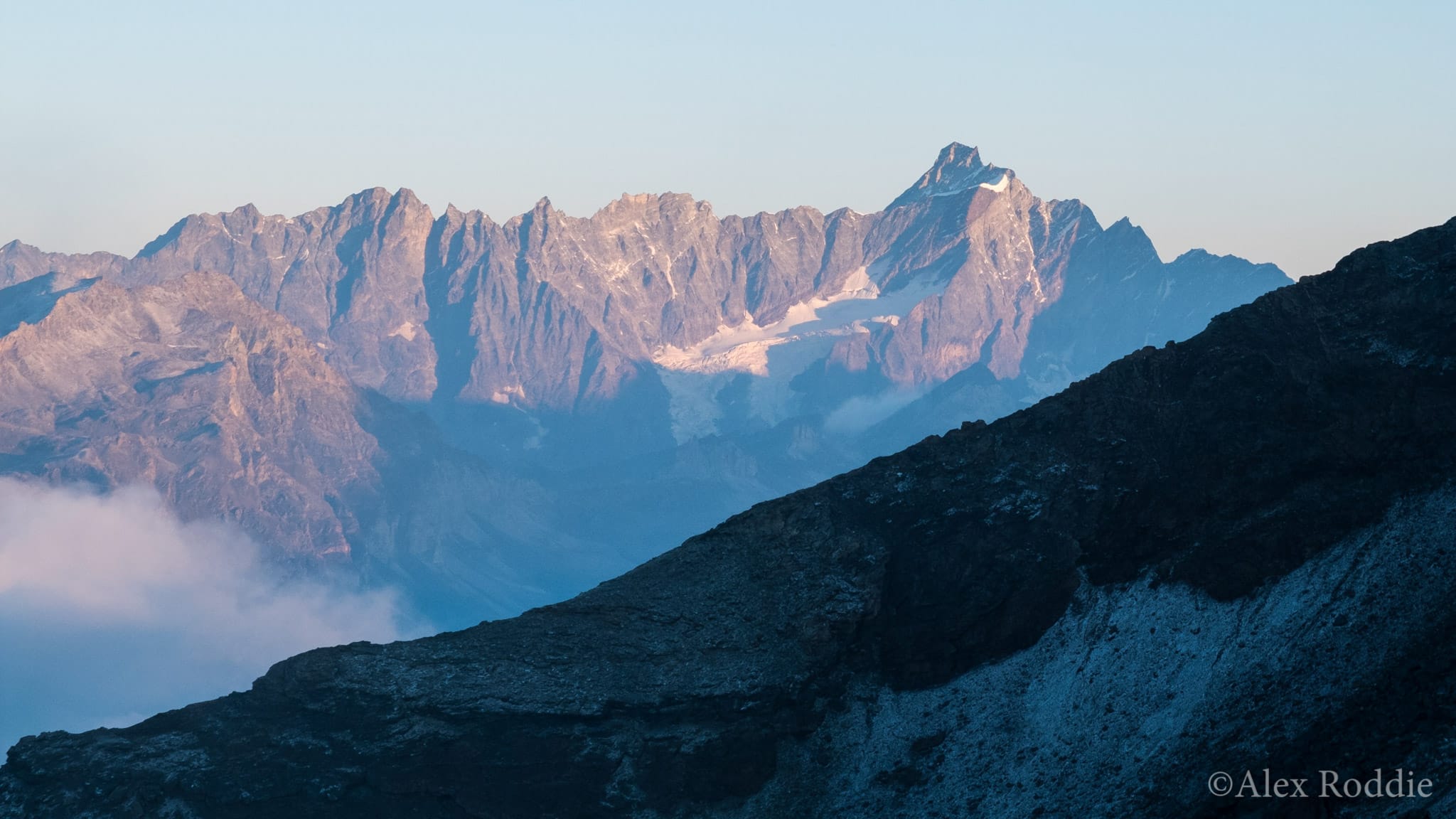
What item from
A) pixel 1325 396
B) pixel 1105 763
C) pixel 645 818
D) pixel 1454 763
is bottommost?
pixel 1454 763

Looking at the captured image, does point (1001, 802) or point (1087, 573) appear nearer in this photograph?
point (1001, 802)

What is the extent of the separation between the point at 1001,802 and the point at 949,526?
27.9m

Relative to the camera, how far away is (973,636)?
107 meters

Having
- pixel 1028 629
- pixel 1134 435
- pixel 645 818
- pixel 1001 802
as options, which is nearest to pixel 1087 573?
pixel 1028 629

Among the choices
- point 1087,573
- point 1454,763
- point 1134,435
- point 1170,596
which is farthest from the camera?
point 1134,435

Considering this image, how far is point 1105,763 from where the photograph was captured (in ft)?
293

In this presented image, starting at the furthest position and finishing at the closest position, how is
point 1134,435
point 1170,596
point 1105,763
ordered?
point 1134,435 < point 1170,596 < point 1105,763

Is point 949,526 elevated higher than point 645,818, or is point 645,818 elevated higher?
point 949,526

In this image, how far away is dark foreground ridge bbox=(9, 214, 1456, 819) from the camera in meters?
92.0

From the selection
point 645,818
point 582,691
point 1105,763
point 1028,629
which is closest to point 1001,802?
point 1105,763

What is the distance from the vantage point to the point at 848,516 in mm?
118812

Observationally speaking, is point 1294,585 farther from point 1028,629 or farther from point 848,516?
point 848,516

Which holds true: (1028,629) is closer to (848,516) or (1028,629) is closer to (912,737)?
(912,737)

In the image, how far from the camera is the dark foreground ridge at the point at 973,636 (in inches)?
3622
